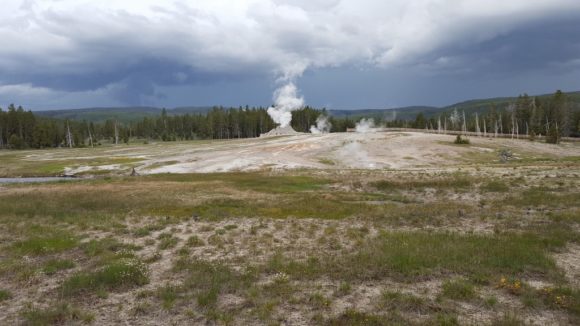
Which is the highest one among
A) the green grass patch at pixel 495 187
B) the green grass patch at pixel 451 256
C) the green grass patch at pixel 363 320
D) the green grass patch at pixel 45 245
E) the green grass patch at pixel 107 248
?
the green grass patch at pixel 45 245

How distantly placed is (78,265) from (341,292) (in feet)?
43.8

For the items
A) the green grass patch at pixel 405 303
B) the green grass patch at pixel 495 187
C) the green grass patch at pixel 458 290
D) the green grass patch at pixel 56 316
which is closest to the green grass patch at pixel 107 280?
the green grass patch at pixel 56 316

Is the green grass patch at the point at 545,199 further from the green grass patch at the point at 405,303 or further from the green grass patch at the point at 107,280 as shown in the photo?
the green grass patch at the point at 107,280

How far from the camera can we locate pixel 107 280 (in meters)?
17.7

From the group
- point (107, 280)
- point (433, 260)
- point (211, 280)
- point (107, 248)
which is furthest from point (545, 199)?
point (107, 280)

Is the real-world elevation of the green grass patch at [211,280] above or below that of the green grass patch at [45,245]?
below

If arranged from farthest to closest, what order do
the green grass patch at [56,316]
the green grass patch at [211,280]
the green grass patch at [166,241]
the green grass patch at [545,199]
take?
the green grass patch at [545,199]
the green grass patch at [166,241]
the green grass patch at [211,280]
the green grass patch at [56,316]

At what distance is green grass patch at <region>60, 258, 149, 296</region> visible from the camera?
55.6 ft

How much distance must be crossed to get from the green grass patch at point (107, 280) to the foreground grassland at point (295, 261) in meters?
0.07

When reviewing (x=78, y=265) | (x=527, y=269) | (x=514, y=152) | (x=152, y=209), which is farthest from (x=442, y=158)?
(x=78, y=265)

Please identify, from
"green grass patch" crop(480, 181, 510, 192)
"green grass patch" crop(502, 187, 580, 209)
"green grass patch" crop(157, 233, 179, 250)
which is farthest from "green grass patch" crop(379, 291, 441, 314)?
"green grass patch" crop(480, 181, 510, 192)

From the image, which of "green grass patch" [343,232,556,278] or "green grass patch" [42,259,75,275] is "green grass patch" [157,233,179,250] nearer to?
"green grass patch" [42,259,75,275]

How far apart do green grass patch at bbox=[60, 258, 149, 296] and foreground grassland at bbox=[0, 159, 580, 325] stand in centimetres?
7

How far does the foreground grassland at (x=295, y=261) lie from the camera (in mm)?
14297
